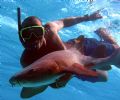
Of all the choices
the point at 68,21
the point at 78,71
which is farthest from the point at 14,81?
the point at 68,21

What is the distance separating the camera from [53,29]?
6449mm

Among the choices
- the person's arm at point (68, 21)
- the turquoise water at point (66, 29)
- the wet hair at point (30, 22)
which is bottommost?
the turquoise water at point (66, 29)

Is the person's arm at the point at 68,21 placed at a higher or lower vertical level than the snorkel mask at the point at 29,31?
lower

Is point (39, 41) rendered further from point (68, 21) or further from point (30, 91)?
point (68, 21)

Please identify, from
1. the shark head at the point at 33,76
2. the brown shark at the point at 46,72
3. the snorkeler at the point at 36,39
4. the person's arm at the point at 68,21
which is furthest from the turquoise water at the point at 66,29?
the shark head at the point at 33,76

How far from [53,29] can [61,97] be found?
3592cm

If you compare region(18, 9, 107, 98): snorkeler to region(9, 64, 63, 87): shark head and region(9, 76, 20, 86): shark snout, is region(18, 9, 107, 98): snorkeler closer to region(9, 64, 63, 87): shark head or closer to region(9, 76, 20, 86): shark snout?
region(9, 64, 63, 87): shark head

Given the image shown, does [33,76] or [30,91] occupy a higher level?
[33,76]

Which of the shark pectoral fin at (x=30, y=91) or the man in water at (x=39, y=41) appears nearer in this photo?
the man in water at (x=39, y=41)

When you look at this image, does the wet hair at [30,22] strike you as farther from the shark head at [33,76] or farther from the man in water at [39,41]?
the shark head at [33,76]

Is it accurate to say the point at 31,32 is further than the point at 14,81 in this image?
Yes

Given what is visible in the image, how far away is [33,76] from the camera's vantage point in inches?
149

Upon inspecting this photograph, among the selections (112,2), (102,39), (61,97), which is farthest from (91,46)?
(61,97)

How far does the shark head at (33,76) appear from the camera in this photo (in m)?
3.74
